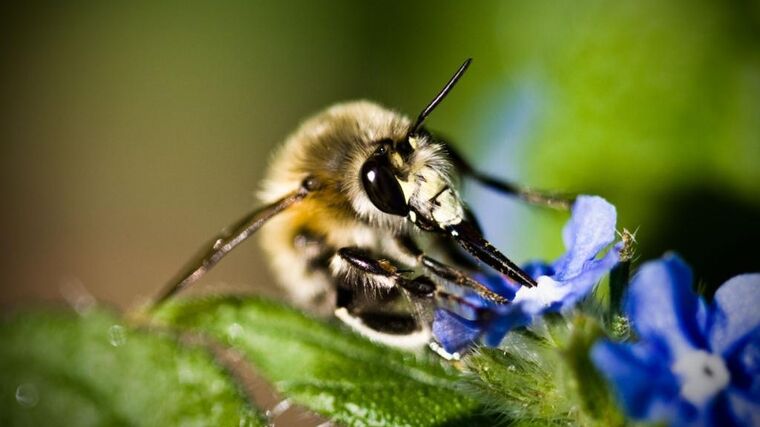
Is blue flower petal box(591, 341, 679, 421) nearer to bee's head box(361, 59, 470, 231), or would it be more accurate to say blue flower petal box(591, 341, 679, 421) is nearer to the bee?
the bee

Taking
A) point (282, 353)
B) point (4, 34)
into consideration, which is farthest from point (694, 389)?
point (4, 34)

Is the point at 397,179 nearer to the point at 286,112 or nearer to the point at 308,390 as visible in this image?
the point at 308,390

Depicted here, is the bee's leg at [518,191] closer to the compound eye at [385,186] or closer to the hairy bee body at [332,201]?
the hairy bee body at [332,201]

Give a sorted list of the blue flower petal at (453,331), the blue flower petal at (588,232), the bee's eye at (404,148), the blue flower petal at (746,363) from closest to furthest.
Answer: the blue flower petal at (746,363), the blue flower petal at (588,232), the blue flower petal at (453,331), the bee's eye at (404,148)

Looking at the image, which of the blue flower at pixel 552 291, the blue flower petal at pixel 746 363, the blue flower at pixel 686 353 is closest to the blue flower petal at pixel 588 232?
the blue flower at pixel 552 291

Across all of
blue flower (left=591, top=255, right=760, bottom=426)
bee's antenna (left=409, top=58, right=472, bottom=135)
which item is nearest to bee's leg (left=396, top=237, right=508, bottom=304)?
bee's antenna (left=409, top=58, right=472, bottom=135)

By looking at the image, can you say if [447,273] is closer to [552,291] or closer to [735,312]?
[552,291]
